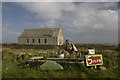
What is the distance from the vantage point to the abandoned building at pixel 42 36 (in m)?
59.9

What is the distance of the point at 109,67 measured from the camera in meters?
19.3

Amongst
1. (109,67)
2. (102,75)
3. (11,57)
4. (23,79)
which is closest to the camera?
(23,79)

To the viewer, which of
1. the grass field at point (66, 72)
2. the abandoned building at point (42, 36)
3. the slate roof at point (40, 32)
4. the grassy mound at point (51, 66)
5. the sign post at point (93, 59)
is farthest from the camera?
the slate roof at point (40, 32)

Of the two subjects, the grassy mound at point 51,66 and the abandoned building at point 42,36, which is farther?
the abandoned building at point 42,36

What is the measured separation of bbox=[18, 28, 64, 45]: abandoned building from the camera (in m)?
59.9

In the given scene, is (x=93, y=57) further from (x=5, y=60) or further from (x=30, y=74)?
(x=5, y=60)

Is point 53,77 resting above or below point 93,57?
below

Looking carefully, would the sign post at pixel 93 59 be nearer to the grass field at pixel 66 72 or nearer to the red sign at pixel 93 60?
the red sign at pixel 93 60

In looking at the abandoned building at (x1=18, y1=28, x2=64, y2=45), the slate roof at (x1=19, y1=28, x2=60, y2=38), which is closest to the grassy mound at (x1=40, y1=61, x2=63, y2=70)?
the abandoned building at (x1=18, y1=28, x2=64, y2=45)

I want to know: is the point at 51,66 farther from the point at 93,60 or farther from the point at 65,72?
the point at 93,60

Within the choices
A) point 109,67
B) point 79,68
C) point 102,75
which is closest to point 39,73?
point 79,68

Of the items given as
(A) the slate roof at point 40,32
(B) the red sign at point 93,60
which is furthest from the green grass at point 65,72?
(A) the slate roof at point 40,32

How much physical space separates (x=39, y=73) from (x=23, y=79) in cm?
192

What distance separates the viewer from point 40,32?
6266cm
